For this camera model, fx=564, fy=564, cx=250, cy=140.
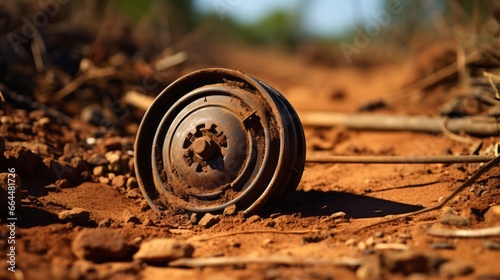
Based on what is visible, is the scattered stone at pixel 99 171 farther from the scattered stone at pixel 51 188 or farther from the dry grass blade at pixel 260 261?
the dry grass blade at pixel 260 261

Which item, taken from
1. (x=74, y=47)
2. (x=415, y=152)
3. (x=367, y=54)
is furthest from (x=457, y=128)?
(x=367, y=54)

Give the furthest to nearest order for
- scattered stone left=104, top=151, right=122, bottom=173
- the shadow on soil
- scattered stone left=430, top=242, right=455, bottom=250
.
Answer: scattered stone left=104, top=151, right=122, bottom=173, the shadow on soil, scattered stone left=430, top=242, right=455, bottom=250

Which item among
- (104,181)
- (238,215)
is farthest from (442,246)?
(104,181)

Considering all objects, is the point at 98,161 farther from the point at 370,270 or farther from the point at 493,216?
the point at 493,216

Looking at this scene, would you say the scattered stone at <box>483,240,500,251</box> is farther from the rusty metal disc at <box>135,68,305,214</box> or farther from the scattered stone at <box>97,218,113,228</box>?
the scattered stone at <box>97,218,113,228</box>

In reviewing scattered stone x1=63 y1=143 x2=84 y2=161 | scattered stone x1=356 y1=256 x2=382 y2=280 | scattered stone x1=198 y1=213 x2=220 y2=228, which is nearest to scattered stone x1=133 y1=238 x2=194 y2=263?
scattered stone x1=198 y1=213 x2=220 y2=228

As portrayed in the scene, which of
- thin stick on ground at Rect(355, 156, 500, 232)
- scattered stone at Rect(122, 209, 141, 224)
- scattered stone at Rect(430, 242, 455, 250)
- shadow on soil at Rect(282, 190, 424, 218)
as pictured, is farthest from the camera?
shadow on soil at Rect(282, 190, 424, 218)

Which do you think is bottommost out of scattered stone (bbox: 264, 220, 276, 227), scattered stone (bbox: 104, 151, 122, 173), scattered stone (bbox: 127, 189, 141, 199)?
scattered stone (bbox: 264, 220, 276, 227)

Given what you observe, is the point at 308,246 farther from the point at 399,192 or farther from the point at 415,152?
the point at 415,152
